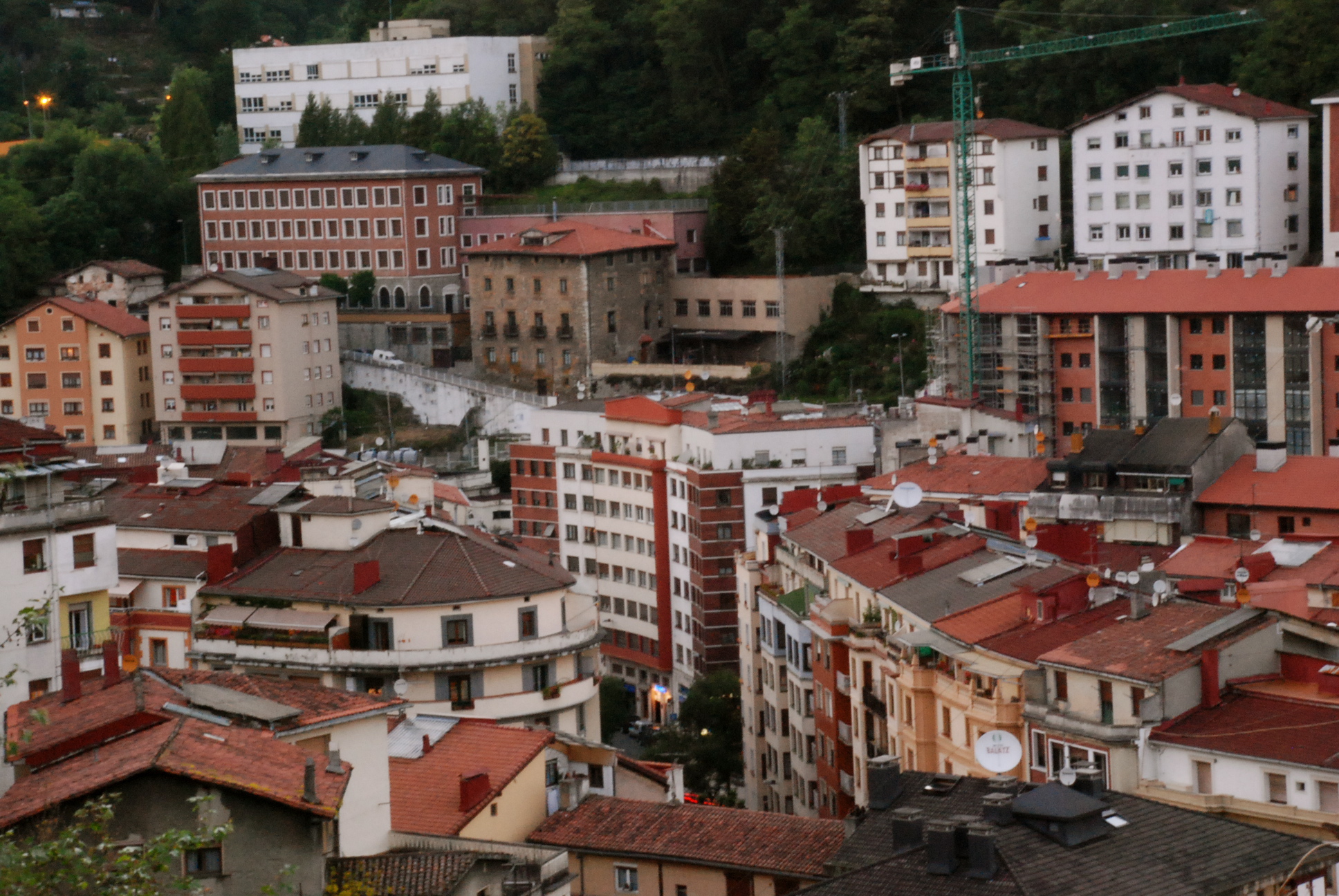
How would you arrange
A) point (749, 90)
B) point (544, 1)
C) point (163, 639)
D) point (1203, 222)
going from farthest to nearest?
point (544, 1)
point (749, 90)
point (1203, 222)
point (163, 639)

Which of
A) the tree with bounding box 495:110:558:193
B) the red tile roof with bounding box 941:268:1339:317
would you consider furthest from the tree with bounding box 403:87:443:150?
the red tile roof with bounding box 941:268:1339:317

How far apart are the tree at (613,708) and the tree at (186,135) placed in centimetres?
6046

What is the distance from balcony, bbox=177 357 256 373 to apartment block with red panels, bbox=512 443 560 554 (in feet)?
69.5

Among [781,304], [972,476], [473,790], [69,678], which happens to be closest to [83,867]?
[69,678]

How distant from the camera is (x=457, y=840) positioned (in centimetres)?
3125

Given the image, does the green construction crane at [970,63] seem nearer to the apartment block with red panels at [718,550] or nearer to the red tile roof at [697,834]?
the apartment block with red panels at [718,550]

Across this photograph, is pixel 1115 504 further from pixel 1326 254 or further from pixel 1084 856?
pixel 1084 856

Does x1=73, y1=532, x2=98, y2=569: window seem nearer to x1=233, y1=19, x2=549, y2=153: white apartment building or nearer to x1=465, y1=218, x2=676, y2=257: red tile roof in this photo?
x1=465, y1=218, x2=676, y2=257: red tile roof

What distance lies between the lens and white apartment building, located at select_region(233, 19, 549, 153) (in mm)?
116000

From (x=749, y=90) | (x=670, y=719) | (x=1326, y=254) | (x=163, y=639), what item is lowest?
(x=670, y=719)

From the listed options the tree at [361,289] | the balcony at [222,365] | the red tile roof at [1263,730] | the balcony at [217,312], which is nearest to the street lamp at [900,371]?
the tree at [361,289]

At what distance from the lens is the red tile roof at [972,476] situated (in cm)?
6241

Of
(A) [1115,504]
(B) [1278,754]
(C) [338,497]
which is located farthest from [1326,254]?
(B) [1278,754]

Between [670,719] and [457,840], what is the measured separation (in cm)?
3802
